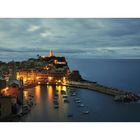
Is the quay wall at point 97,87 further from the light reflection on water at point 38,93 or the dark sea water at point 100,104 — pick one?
the light reflection on water at point 38,93

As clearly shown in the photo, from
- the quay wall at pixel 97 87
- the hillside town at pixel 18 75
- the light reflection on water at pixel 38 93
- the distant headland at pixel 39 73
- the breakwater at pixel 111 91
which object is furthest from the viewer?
the quay wall at pixel 97 87

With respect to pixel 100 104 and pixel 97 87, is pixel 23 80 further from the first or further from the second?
pixel 97 87

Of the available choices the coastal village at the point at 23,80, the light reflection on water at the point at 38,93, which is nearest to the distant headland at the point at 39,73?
the coastal village at the point at 23,80

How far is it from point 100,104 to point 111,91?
860mm

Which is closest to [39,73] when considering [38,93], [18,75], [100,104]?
[38,93]

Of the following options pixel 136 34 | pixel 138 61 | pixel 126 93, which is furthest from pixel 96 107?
pixel 136 34

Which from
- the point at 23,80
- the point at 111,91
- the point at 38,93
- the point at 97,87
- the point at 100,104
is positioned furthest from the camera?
the point at 97,87

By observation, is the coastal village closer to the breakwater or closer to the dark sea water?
the breakwater

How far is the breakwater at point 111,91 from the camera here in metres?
6.75

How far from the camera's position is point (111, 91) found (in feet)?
24.3

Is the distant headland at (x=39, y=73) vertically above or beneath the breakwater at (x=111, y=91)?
above

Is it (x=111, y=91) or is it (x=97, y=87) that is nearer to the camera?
(x=111, y=91)

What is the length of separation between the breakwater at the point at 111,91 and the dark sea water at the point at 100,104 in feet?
0.43
